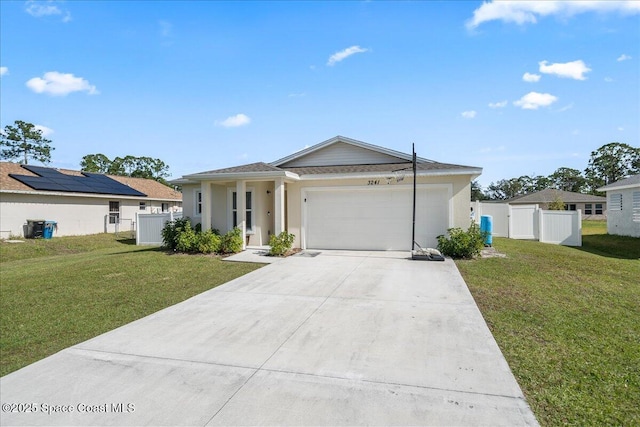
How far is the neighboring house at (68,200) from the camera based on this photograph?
58.1 ft

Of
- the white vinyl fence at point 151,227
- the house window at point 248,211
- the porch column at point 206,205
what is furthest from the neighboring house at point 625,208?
the white vinyl fence at point 151,227

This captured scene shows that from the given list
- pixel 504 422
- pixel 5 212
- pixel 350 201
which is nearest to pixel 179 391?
pixel 504 422

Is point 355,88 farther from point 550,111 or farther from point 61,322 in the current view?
point 61,322

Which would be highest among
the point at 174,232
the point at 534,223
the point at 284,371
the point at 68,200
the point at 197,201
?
the point at 68,200

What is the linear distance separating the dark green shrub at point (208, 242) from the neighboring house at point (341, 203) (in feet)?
1.99

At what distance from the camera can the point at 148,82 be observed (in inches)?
536

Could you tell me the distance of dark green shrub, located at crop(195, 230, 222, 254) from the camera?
11539 mm

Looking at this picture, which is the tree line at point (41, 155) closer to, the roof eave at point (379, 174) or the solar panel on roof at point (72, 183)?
the solar panel on roof at point (72, 183)

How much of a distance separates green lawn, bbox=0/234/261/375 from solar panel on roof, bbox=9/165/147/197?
41.2ft

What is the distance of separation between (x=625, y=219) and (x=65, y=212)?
3235cm

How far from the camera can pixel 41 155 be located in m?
44.4

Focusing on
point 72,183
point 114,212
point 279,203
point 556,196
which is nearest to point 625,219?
point 279,203

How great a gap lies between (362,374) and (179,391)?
1.83m

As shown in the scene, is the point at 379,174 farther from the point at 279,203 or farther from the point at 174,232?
the point at 174,232
